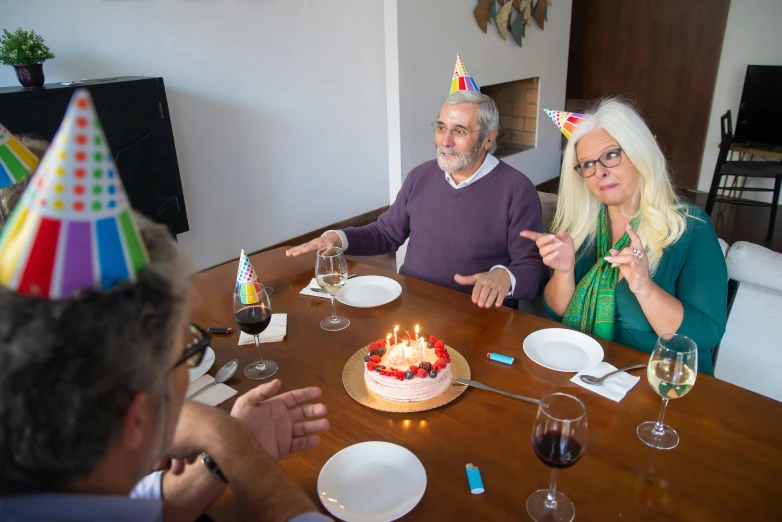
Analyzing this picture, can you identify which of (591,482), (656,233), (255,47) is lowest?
(591,482)

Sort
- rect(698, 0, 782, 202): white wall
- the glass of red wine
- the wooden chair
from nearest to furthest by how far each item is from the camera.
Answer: the glass of red wine, the wooden chair, rect(698, 0, 782, 202): white wall

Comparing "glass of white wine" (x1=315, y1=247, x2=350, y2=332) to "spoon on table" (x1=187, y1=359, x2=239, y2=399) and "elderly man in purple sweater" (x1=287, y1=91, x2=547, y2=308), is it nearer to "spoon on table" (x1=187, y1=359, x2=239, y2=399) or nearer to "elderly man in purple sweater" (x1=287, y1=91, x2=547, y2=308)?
"spoon on table" (x1=187, y1=359, x2=239, y2=399)

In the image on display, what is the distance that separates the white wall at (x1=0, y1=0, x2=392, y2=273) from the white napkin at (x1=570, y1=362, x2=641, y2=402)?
202 centimetres

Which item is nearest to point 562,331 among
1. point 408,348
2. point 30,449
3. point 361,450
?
point 408,348

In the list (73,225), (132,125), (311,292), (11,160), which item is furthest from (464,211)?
(132,125)

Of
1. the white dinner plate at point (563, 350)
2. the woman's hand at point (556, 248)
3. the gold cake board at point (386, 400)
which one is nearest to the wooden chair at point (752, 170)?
the woman's hand at point (556, 248)

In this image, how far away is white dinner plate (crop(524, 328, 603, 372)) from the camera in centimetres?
122

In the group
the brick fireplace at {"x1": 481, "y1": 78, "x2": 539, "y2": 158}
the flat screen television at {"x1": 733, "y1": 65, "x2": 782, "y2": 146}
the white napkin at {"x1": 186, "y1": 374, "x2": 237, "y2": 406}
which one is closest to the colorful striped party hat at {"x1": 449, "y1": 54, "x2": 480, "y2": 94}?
the white napkin at {"x1": 186, "y1": 374, "x2": 237, "y2": 406}

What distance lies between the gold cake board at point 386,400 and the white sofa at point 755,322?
3.31ft

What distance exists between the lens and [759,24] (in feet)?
15.5

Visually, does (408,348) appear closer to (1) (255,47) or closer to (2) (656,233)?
(2) (656,233)

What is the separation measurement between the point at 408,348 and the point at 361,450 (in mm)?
301

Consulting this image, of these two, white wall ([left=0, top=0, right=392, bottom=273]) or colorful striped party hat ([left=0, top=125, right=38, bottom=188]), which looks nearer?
colorful striped party hat ([left=0, top=125, right=38, bottom=188])

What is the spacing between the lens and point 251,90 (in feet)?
11.3
